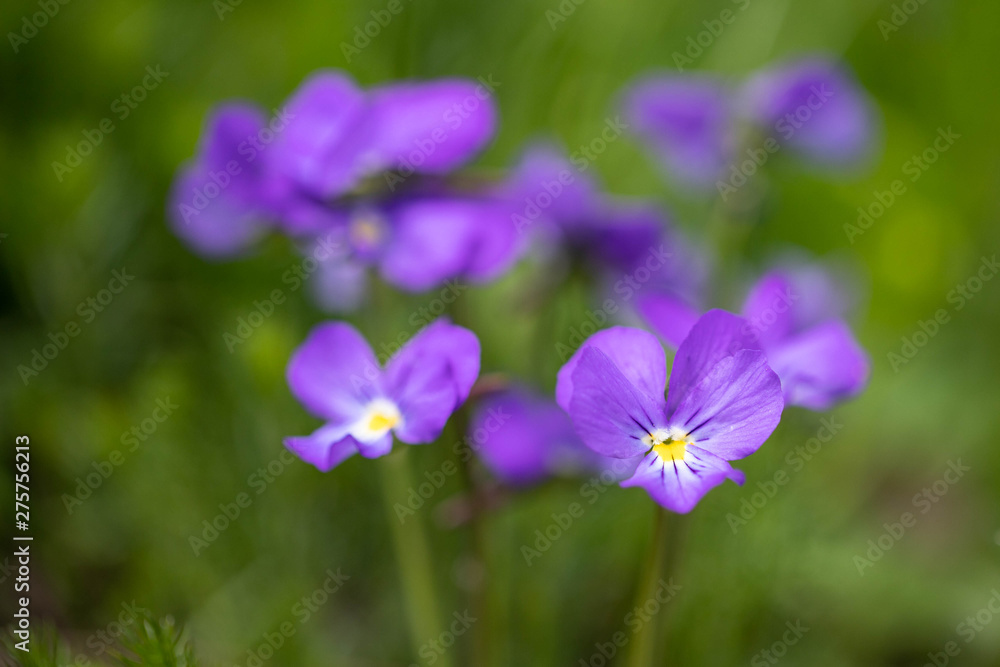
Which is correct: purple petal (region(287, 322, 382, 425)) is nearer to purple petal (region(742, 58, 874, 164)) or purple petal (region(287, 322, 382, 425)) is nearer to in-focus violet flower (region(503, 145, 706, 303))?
in-focus violet flower (region(503, 145, 706, 303))

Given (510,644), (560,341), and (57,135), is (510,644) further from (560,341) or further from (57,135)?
(57,135)

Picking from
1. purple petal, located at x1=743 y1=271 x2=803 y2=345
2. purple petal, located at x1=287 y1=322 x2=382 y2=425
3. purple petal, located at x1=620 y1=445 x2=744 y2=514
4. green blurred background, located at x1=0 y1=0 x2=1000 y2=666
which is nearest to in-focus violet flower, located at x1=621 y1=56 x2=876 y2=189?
green blurred background, located at x1=0 y1=0 x2=1000 y2=666

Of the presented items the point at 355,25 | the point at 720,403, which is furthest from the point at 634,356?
the point at 355,25

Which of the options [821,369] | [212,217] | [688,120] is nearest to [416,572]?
[212,217]

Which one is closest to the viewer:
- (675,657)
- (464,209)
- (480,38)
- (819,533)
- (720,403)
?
(720,403)

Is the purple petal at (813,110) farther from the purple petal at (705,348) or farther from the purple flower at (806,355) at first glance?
the purple petal at (705,348)
